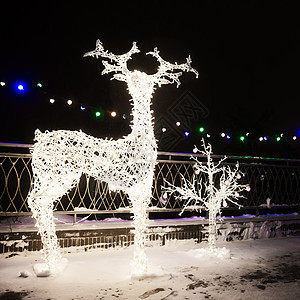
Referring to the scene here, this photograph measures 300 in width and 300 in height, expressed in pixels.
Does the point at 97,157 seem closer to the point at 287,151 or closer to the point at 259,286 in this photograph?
the point at 259,286

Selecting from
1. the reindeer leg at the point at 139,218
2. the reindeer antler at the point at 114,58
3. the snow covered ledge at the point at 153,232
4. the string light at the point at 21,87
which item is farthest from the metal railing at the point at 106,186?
the reindeer antler at the point at 114,58

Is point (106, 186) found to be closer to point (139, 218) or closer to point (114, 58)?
point (139, 218)

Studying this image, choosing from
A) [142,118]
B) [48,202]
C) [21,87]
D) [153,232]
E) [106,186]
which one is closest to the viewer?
[48,202]

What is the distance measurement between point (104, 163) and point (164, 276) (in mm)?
1370

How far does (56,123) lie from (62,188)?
8.78 meters

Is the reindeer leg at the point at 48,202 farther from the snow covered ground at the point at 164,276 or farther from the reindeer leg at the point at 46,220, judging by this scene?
the snow covered ground at the point at 164,276

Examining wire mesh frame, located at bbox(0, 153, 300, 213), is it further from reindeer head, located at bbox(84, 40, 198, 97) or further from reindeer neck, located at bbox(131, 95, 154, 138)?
reindeer head, located at bbox(84, 40, 198, 97)

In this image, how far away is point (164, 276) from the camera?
3.27 m

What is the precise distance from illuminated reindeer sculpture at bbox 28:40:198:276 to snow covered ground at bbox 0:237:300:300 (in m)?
0.28

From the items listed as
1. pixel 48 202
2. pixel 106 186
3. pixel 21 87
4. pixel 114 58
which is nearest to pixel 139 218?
pixel 48 202

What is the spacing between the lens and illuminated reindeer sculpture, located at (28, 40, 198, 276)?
125 inches

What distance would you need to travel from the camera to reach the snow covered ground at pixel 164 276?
2783mm

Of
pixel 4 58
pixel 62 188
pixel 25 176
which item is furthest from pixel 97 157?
pixel 4 58

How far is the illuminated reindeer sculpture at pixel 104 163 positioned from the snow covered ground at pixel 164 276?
0.92 feet
